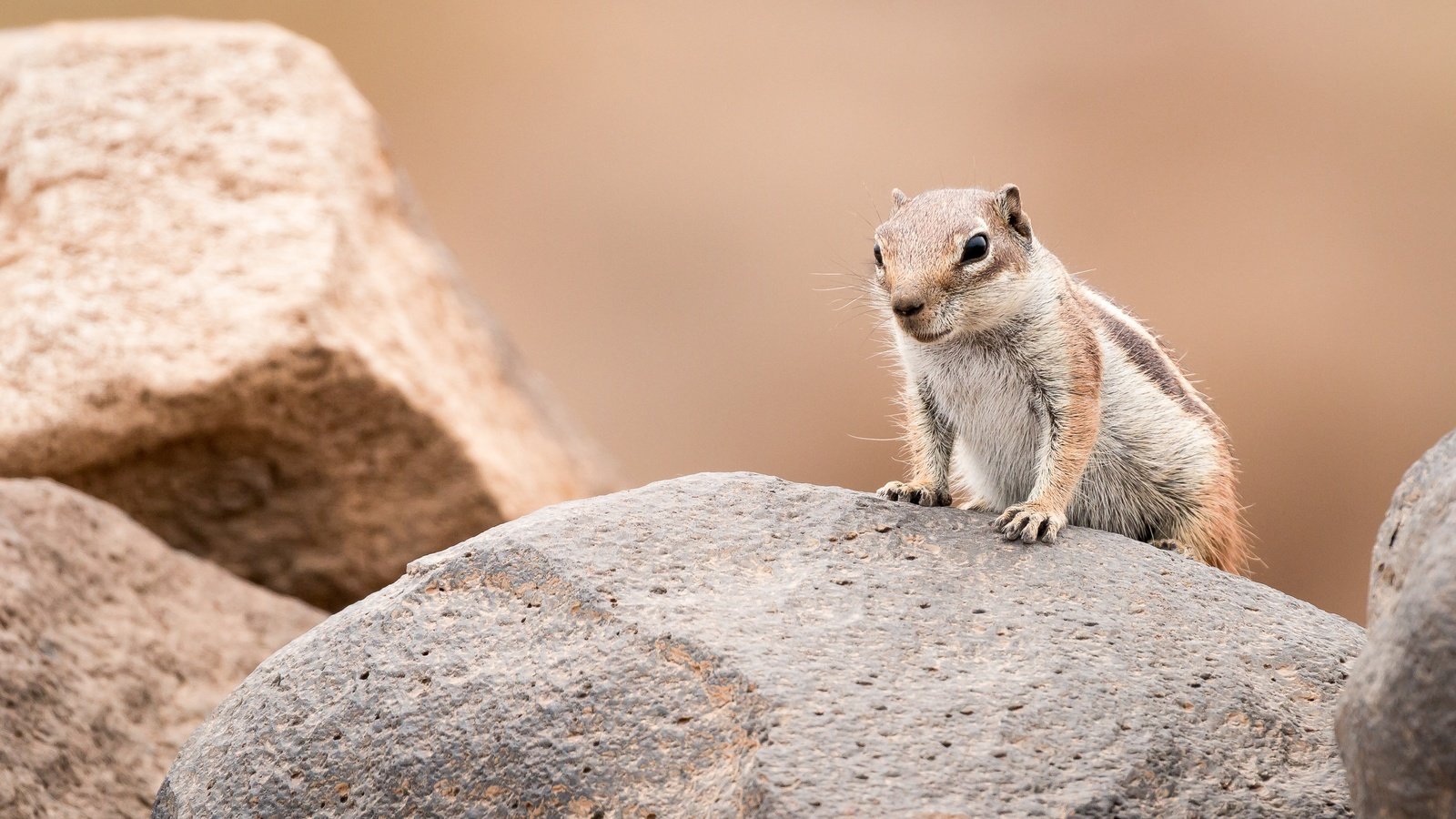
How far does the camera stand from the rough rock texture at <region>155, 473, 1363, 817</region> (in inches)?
104

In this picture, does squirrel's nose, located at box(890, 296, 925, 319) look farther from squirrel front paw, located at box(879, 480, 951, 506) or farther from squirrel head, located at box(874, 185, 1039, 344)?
squirrel front paw, located at box(879, 480, 951, 506)

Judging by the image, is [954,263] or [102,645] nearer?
[954,263]

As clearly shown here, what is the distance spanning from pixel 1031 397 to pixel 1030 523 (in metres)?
0.42

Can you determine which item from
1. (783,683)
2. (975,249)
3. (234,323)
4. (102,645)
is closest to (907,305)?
(975,249)

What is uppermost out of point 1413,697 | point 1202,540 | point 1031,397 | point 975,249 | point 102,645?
point 975,249

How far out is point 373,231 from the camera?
6109 mm

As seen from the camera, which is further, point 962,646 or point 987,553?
point 987,553

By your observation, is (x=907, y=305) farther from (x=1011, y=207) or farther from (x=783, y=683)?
(x=783, y=683)

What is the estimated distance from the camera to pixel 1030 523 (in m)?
3.43

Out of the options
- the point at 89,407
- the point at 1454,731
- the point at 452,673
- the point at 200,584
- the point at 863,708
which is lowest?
the point at 200,584

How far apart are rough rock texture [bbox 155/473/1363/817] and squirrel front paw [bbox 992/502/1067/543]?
4 centimetres

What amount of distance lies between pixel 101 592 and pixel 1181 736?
3455 mm

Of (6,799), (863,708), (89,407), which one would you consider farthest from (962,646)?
(89,407)

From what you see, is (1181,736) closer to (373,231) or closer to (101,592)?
(101,592)
